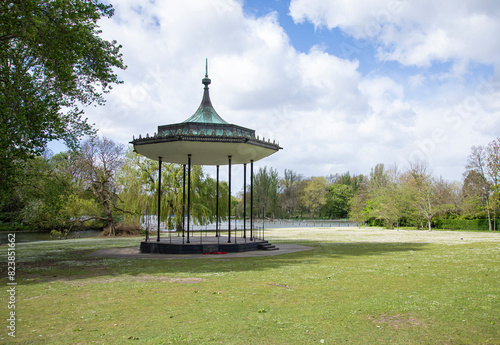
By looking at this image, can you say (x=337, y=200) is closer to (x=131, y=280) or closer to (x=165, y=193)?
(x=165, y=193)

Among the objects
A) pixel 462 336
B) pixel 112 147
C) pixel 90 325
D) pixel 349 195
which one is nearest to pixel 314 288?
pixel 462 336

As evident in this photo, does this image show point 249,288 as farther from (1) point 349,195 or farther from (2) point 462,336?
(1) point 349,195

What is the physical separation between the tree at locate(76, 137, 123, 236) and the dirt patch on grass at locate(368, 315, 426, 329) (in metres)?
33.7

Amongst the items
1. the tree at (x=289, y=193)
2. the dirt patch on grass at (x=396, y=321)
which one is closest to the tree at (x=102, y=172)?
the dirt patch on grass at (x=396, y=321)

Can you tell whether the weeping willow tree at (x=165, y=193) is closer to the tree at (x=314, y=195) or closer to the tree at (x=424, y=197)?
the tree at (x=424, y=197)

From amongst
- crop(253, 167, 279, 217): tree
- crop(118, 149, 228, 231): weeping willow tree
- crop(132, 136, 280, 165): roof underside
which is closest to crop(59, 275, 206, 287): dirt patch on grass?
crop(132, 136, 280, 165): roof underside

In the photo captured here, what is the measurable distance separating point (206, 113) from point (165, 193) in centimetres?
1820

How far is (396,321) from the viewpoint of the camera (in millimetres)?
6250

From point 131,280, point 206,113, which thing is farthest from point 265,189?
point 131,280

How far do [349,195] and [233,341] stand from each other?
88.3 meters

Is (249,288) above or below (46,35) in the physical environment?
below

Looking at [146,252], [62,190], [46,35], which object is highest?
[46,35]

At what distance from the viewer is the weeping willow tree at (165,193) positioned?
36.7 m

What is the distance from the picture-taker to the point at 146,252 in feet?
63.7
